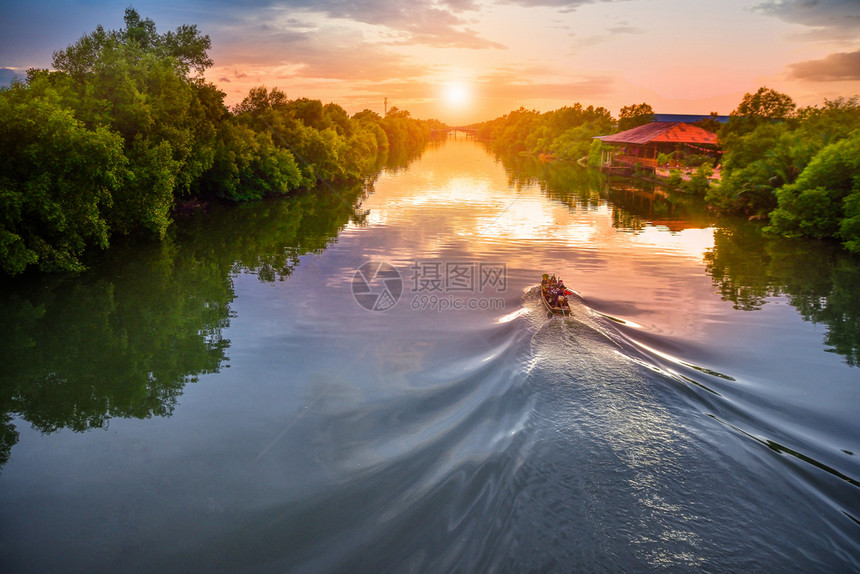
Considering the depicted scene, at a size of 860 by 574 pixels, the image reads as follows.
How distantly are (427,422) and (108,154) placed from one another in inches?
865

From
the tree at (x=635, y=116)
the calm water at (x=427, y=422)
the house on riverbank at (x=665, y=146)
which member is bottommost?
the calm water at (x=427, y=422)

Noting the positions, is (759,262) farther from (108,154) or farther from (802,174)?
(108,154)

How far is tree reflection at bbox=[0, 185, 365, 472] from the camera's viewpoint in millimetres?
16062

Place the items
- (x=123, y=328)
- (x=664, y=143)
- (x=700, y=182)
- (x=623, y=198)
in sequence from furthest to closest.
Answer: (x=664, y=143) → (x=623, y=198) → (x=700, y=182) → (x=123, y=328)

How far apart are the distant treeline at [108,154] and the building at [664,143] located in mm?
58421

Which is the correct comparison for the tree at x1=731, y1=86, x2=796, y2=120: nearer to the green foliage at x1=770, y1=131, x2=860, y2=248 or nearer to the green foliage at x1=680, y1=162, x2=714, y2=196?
the green foliage at x1=680, y1=162, x2=714, y2=196

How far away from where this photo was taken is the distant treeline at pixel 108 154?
2497cm

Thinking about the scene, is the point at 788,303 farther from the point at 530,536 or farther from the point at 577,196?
the point at 577,196

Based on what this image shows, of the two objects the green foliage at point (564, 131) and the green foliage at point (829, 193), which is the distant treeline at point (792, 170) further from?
the green foliage at point (564, 131)

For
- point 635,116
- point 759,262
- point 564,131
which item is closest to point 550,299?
point 759,262

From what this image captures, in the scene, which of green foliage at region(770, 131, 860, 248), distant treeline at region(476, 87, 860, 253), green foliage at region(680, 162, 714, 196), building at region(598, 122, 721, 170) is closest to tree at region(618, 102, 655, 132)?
building at region(598, 122, 721, 170)

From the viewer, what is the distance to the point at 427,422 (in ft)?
47.9

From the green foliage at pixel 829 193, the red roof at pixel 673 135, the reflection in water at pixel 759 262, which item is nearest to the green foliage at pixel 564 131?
the red roof at pixel 673 135

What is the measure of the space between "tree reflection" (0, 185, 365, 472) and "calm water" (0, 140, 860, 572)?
143 mm
